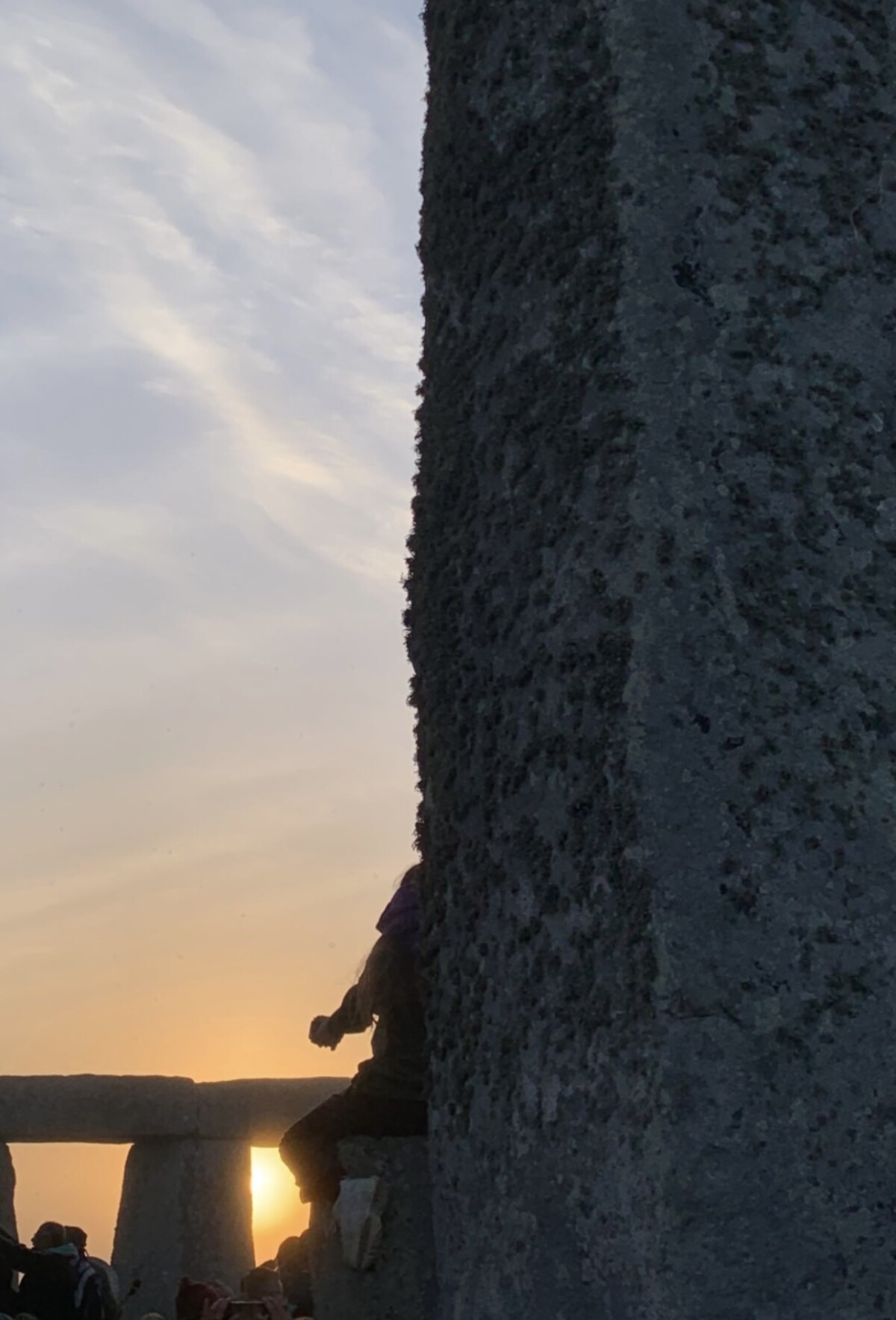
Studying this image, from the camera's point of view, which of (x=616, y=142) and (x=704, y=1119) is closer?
(x=704, y=1119)

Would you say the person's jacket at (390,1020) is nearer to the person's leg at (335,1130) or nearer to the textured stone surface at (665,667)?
the person's leg at (335,1130)

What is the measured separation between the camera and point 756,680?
1563 mm

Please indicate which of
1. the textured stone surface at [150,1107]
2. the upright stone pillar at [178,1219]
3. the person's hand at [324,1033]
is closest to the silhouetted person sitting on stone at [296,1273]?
the textured stone surface at [150,1107]

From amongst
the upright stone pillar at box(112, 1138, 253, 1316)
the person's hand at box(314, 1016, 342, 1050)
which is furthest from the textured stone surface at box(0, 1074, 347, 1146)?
the person's hand at box(314, 1016, 342, 1050)

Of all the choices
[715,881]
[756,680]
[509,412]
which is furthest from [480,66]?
[715,881]

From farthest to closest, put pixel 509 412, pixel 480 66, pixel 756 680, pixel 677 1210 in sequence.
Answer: pixel 480 66 → pixel 509 412 → pixel 756 680 → pixel 677 1210

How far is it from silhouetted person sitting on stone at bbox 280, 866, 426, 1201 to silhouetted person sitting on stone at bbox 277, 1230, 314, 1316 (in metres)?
4.26

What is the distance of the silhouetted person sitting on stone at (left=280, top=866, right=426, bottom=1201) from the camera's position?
80.2 inches

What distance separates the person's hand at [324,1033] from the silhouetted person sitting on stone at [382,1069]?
0.17ft

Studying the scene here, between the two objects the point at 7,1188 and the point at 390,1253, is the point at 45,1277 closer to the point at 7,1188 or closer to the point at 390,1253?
the point at 390,1253

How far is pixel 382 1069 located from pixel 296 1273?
5.60 metres

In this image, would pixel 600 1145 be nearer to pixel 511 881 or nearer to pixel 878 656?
pixel 511 881

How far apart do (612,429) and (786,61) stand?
1.62 ft

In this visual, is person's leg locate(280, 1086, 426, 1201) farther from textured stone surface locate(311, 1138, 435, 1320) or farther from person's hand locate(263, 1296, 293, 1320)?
person's hand locate(263, 1296, 293, 1320)
